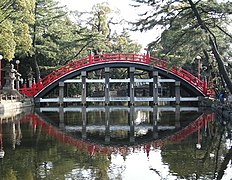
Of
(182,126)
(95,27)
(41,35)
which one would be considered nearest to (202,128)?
(182,126)

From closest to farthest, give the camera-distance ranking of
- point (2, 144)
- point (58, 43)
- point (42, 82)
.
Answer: point (2, 144), point (42, 82), point (58, 43)

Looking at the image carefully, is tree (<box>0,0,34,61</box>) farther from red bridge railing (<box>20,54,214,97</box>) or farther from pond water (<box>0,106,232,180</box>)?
pond water (<box>0,106,232,180</box>)

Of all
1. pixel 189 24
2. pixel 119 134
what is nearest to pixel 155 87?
pixel 189 24

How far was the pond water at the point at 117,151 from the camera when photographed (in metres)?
10.1

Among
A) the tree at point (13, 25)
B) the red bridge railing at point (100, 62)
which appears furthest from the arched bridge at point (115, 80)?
the tree at point (13, 25)

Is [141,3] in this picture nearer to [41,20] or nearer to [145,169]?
[145,169]

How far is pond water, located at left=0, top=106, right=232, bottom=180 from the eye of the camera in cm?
1007

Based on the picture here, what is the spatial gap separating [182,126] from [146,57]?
17.1 metres

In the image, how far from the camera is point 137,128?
2045cm

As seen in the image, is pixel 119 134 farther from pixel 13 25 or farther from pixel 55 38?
pixel 55 38

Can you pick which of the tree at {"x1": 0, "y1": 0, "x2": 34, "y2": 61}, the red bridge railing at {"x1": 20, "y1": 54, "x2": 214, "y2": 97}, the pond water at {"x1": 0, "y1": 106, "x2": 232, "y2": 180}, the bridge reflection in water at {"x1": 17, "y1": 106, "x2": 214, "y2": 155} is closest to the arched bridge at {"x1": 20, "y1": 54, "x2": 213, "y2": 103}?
the red bridge railing at {"x1": 20, "y1": 54, "x2": 214, "y2": 97}

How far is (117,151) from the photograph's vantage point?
13.6m

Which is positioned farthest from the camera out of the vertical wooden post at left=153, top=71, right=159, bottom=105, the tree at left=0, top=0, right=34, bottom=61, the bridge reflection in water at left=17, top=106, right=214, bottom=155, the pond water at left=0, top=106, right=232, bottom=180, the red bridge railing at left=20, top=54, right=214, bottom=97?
the vertical wooden post at left=153, top=71, right=159, bottom=105

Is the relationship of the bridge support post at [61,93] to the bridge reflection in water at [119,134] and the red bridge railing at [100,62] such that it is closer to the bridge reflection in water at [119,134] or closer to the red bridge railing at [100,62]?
the red bridge railing at [100,62]
